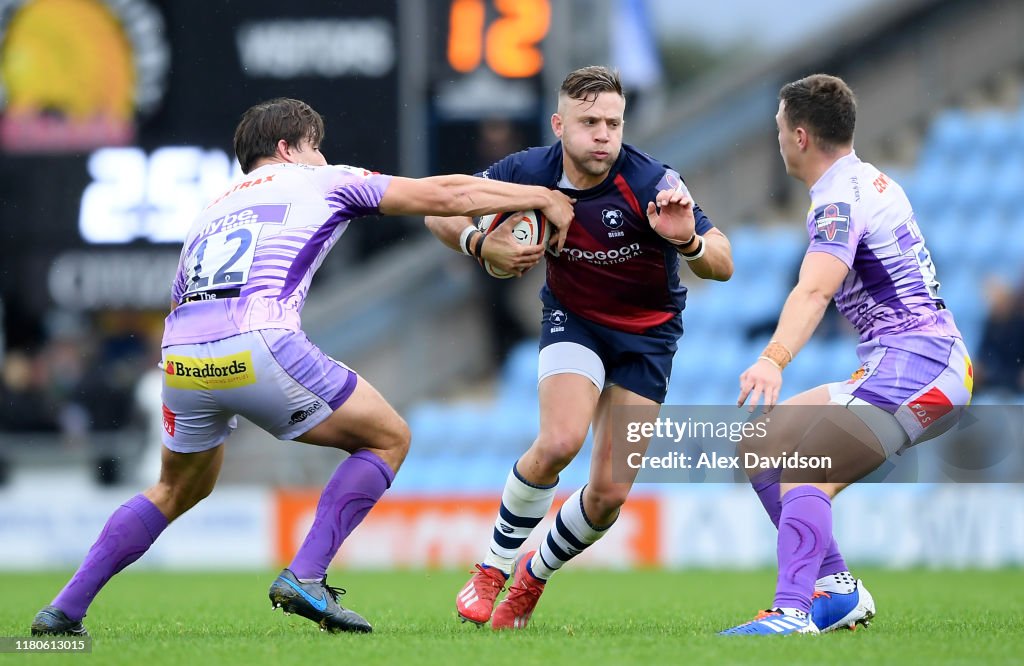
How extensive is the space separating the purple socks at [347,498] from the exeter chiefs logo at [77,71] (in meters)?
10.1

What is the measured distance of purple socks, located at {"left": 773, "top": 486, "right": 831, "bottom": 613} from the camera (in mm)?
5641

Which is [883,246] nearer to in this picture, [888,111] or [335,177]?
[335,177]

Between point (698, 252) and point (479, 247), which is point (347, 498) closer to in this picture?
point (479, 247)

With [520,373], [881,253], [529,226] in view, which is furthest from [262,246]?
[520,373]

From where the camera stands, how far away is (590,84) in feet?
20.8

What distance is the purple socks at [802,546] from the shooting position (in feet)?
18.5

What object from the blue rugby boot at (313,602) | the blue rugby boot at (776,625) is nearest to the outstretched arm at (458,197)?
the blue rugby boot at (313,602)

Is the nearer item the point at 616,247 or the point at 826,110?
the point at 826,110

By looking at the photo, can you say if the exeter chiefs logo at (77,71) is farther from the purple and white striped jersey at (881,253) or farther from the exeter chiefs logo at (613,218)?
the purple and white striped jersey at (881,253)

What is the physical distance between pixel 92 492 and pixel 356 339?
10.8ft

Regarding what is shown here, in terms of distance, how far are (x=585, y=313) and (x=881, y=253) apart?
138 cm

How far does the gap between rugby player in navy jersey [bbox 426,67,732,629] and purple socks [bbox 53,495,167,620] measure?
4.68 feet

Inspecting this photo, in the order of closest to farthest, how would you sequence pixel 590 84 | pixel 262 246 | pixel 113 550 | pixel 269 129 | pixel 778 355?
pixel 778 355
pixel 262 246
pixel 113 550
pixel 269 129
pixel 590 84

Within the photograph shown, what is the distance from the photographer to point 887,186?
602 centimetres
